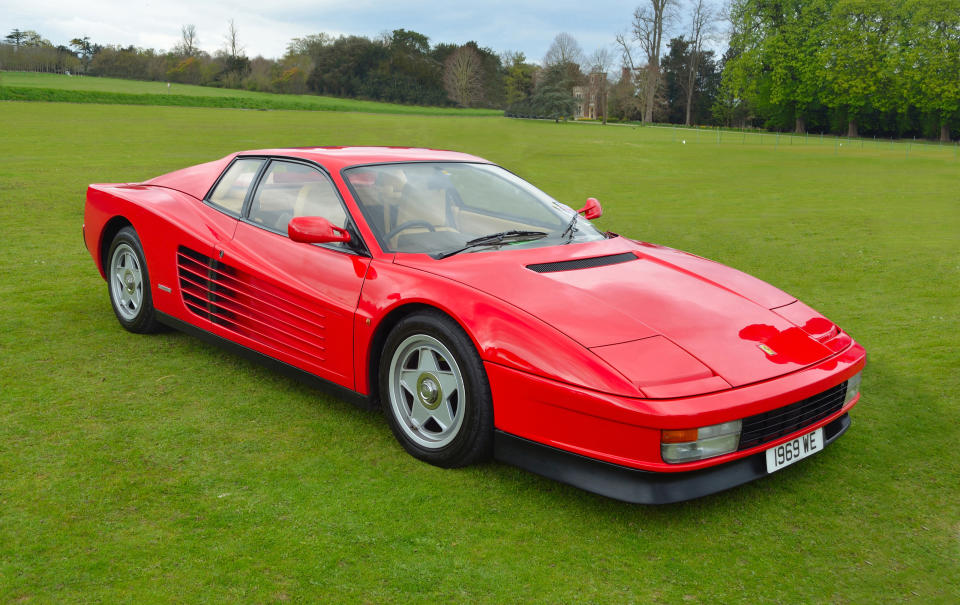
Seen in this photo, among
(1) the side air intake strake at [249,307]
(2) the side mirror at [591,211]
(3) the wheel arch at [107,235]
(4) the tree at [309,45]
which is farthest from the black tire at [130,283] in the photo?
(4) the tree at [309,45]

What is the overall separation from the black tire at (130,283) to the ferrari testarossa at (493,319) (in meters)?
0.09

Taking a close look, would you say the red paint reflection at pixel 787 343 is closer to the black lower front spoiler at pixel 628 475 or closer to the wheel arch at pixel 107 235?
the black lower front spoiler at pixel 628 475

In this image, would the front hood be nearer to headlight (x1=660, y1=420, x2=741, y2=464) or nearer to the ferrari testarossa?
the ferrari testarossa

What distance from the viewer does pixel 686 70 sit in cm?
9862

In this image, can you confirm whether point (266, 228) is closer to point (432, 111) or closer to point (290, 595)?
point (290, 595)

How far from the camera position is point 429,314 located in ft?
11.2

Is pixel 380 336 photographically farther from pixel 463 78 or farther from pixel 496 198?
pixel 463 78

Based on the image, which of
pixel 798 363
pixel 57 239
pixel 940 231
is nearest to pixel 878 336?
pixel 798 363

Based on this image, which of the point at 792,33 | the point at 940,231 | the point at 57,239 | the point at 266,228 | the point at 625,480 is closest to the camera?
the point at 625,480

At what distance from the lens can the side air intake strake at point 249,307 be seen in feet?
Result: 12.9

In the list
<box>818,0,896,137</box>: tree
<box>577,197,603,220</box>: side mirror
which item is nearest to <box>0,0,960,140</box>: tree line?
<box>818,0,896,137</box>: tree

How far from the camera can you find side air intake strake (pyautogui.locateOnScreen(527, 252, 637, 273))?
3594 mm

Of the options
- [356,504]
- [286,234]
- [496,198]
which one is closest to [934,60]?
[496,198]

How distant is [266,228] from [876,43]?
243 feet
